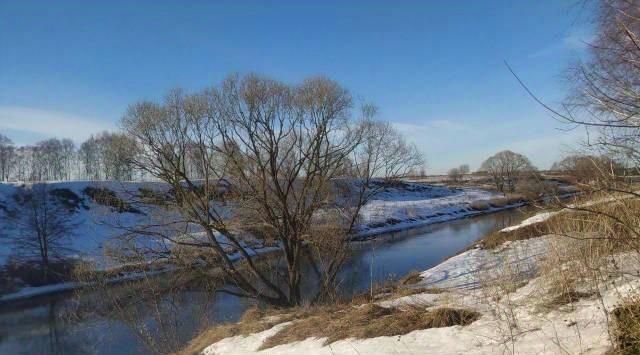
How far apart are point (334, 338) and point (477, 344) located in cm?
203

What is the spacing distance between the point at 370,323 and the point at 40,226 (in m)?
36.5

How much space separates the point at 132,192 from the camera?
671 inches

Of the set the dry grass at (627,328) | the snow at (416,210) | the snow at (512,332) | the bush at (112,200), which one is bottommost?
the snow at (416,210)

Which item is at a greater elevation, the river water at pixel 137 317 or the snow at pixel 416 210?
the snow at pixel 416 210

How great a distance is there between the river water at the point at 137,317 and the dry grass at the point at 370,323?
4.19m

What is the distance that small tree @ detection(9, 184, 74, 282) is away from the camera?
33438 mm

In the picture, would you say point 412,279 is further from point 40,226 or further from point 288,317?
point 40,226

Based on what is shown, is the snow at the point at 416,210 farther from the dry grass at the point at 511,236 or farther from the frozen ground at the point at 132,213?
the dry grass at the point at 511,236

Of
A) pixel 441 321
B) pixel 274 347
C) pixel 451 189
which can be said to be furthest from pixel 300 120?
pixel 451 189

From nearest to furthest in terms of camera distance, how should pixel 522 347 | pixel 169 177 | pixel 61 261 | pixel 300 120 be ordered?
pixel 522 347 < pixel 169 177 < pixel 300 120 < pixel 61 261

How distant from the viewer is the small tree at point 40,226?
3344 centimetres

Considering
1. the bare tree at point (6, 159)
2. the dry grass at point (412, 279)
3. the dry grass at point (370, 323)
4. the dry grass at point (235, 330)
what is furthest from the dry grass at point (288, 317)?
the bare tree at point (6, 159)

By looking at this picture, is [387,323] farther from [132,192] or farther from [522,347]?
[132,192]

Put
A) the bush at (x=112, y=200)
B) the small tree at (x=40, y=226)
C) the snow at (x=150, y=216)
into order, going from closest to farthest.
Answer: the bush at (x=112, y=200), the snow at (x=150, y=216), the small tree at (x=40, y=226)
